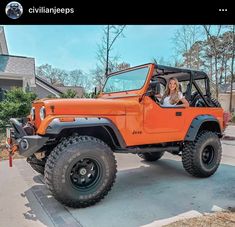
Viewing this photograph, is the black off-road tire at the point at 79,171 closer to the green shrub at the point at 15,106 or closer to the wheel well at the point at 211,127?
the wheel well at the point at 211,127

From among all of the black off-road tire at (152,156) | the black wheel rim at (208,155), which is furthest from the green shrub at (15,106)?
the black wheel rim at (208,155)

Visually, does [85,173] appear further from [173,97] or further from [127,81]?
[173,97]

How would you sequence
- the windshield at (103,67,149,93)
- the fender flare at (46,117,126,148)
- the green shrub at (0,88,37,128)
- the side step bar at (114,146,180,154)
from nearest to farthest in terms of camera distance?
the fender flare at (46,117,126,148) → the side step bar at (114,146,180,154) → the windshield at (103,67,149,93) → the green shrub at (0,88,37,128)

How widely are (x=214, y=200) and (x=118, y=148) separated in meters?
1.60

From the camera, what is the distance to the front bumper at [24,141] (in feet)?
10.5

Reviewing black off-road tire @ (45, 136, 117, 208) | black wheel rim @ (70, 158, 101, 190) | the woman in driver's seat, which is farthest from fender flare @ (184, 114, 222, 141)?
black wheel rim @ (70, 158, 101, 190)

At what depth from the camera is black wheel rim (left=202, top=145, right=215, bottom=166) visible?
16.4 feet

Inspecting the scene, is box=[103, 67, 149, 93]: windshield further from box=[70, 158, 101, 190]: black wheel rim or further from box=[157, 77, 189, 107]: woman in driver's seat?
box=[70, 158, 101, 190]: black wheel rim

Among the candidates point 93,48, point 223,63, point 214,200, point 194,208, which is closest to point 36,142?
point 194,208

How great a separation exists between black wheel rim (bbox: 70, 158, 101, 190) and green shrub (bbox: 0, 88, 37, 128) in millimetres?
6115

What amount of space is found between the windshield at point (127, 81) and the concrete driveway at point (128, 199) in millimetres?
1731

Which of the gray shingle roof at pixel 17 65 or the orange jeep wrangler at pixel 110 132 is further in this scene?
the gray shingle roof at pixel 17 65
